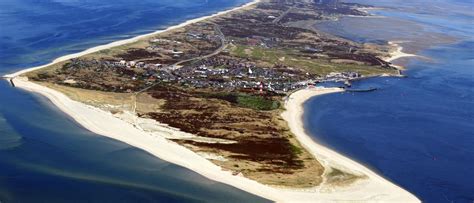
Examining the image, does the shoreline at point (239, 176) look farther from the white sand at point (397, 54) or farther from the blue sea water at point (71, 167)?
the white sand at point (397, 54)

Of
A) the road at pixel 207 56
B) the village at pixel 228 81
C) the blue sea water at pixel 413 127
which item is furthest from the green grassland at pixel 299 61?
the blue sea water at pixel 413 127

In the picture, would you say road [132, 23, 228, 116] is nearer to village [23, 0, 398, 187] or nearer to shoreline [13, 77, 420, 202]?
village [23, 0, 398, 187]

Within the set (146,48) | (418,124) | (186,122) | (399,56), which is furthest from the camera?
(399,56)

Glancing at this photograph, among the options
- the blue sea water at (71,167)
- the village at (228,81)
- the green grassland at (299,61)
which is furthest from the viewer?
the green grassland at (299,61)

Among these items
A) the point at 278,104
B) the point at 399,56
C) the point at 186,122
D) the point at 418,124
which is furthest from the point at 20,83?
the point at 399,56

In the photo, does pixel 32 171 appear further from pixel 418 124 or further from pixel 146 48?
pixel 146 48

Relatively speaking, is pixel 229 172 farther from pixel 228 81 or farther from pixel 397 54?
pixel 397 54
